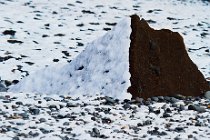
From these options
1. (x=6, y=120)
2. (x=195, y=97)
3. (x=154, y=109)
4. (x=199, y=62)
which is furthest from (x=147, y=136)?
(x=199, y=62)

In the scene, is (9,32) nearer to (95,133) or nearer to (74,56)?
(74,56)

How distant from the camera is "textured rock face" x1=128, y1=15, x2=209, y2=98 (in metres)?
7.42

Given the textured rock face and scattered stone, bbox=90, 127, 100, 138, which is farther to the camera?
the textured rock face

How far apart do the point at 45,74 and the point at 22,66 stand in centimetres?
185

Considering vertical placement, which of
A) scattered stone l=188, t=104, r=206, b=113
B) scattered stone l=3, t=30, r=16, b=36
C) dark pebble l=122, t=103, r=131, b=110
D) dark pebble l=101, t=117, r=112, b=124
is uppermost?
scattered stone l=3, t=30, r=16, b=36

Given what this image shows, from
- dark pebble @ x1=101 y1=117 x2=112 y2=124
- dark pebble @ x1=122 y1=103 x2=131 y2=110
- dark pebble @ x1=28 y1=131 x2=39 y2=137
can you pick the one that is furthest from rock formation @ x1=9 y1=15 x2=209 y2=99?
dark pebble @ x1=28 y1=131 x2=39 y2=137

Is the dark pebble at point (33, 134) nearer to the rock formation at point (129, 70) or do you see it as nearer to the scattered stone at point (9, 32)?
the rock formation at point (129, 70)

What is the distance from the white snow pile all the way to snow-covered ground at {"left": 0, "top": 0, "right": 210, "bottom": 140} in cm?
32

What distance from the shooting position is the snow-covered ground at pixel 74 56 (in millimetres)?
5766

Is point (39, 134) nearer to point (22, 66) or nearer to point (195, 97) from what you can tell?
point (195, 97)

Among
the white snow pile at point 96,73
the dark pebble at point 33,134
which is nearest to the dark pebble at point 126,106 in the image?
the white snow pile at point 96,73

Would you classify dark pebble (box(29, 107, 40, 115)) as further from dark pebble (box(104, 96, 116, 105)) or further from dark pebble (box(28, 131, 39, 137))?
dark pebble (box(104, 96, 116, 105))

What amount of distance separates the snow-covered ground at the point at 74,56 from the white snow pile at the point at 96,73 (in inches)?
12.6

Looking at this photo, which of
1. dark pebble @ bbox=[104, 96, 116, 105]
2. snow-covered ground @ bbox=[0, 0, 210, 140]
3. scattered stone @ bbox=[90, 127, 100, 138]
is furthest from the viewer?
dark pebble @ bbox=[104, 96, 116, 105]
